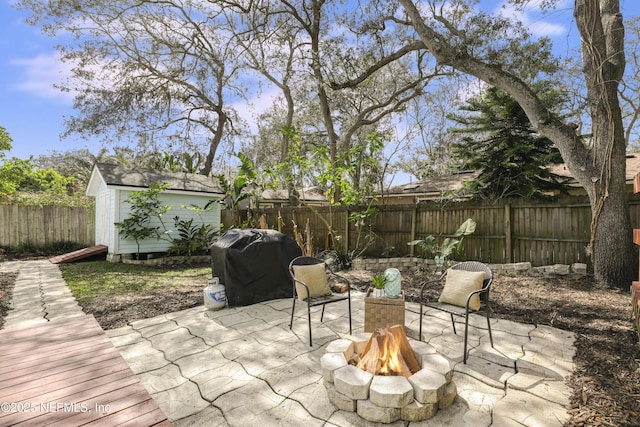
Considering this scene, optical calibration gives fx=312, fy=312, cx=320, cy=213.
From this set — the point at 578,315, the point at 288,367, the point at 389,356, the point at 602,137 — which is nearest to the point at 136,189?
the point at 288,367

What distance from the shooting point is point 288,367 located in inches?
111

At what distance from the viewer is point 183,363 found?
293 cm

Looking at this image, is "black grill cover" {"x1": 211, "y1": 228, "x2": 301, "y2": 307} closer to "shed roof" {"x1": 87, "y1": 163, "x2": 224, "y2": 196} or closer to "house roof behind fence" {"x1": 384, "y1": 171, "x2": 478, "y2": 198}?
"shed roof" {"x1": 87, "y1": 163, "x2": 224, "y2": 196}

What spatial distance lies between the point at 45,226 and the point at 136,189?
4439 mm

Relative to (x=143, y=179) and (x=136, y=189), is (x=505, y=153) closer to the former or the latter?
(x=136, y=189)

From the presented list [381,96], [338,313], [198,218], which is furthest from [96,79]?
[338,313]

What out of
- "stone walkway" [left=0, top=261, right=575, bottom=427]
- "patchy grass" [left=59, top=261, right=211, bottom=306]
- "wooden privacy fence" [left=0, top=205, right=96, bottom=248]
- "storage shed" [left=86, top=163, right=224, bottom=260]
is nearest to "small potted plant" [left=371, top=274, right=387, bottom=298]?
"stone walkway" [left=0, top=261, right=575, bottom=427]

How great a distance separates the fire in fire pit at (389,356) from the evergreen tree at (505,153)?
661 centimetres

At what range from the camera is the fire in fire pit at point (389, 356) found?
7.34 feet

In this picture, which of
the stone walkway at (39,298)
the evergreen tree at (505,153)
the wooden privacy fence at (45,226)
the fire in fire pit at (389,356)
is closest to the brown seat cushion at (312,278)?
the fire in fire pit at (389,356)

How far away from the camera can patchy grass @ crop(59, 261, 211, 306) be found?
579cm

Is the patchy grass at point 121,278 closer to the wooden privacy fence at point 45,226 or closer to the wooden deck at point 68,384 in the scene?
the wooden deck at point 68,384

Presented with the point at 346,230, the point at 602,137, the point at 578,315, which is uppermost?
the point at 602,137

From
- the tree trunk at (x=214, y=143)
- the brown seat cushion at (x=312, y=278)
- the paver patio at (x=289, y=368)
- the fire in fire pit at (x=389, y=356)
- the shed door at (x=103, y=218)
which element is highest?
the tree trunk at (x=214, y=143)
